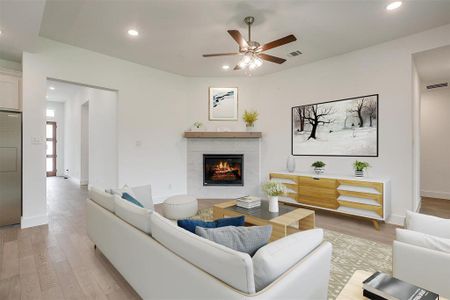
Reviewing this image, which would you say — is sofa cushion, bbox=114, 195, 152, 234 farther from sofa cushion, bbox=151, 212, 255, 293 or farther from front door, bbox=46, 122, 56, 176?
front door, bbox=46, 122, 56, 176

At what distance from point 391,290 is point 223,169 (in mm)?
4576

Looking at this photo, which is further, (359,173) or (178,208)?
(359,173)

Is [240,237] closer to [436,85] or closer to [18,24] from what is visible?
[18,24]

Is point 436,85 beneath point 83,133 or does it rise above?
above

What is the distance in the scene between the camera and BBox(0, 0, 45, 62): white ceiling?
7.74 ft

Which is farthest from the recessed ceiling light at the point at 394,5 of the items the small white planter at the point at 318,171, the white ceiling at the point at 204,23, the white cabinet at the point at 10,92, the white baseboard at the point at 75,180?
the white baseboard at the point at 75,180

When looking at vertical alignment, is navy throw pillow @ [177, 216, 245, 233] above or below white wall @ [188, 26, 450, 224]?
below

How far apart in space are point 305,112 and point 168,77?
128 inches

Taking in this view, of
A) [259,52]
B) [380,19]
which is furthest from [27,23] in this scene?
[380,19]

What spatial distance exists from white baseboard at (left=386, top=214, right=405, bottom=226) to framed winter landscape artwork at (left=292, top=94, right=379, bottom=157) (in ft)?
3.43

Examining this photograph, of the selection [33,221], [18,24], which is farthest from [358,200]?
[18,24]

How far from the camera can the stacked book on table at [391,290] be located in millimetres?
1047

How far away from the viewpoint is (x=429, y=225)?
1623 millimetres

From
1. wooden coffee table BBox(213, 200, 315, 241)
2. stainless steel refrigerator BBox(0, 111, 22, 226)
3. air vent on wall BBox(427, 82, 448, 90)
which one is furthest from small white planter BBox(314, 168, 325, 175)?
stainless steel refrigerator BBox(0, 111, 22, 226)
